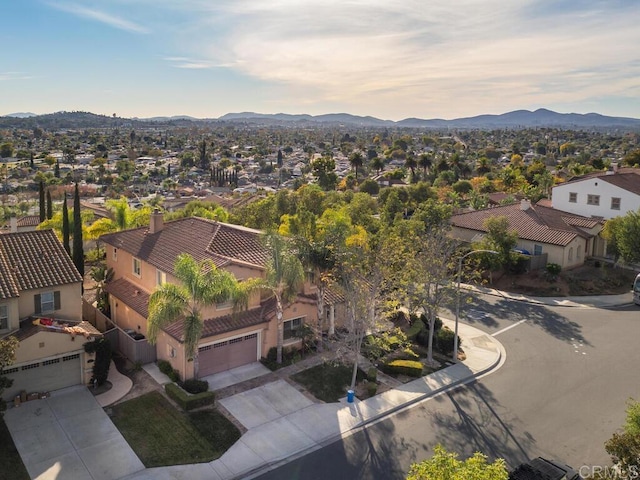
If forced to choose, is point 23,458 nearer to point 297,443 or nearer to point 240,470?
point 240,470

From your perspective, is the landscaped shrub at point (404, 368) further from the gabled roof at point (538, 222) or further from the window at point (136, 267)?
the gabled roof at point (538, 222)

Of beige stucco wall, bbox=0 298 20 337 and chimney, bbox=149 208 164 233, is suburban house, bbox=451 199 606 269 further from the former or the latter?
beige stucco wall, bbox=0 298 20 337

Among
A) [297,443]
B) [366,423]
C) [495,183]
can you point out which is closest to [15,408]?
[297,443]

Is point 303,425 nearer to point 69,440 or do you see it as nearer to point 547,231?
point 69,440

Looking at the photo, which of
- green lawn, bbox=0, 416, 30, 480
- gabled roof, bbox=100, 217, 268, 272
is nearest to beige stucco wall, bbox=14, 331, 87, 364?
green lawn, bbox=0, 416, 30, 480

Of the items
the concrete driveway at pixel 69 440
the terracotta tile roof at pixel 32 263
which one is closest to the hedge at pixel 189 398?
the concrete driveway at pixel 69 440
